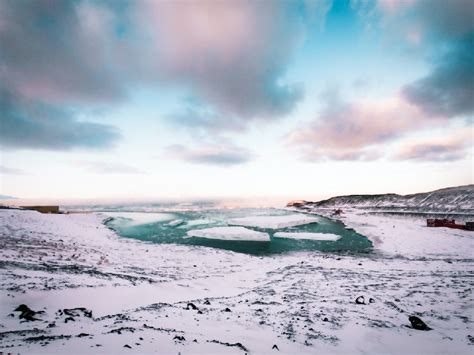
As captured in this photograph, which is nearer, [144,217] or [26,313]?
[26,313]

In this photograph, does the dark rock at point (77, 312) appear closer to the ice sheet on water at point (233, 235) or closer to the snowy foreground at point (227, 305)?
the snowy foreground at point (227, 305)

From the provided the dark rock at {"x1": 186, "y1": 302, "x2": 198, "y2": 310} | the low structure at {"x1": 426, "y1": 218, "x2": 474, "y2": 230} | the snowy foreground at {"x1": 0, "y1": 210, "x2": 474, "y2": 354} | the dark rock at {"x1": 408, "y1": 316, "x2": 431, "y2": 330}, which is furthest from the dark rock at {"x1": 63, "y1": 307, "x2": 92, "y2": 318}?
the low structure at {"x1": 426, "y1": 218, "x2": 474, "y2": 230}

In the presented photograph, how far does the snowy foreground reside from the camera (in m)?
4.07

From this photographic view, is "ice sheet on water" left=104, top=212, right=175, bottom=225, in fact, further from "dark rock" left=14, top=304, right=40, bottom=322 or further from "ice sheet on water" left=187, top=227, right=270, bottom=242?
"dark rock" left=14, top=304, right=40, bottom=322

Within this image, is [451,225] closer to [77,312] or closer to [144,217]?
[77,312]

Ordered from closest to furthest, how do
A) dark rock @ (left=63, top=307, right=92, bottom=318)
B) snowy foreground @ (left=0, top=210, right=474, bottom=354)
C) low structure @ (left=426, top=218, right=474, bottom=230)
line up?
snowy foreground @ (left=0, top=210, right=474, bottom=354) < dark rock @ (left=63, top=307, right=92, bottom=318) < low structure @ (left=426, top=218, right=474, bottom=230)

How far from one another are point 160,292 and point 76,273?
3254mm

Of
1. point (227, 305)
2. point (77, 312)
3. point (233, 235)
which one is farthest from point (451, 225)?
point (77, 312)

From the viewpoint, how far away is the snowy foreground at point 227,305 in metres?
4.07

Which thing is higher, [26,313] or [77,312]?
[26,313]

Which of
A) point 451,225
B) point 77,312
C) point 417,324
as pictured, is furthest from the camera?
point 451,225

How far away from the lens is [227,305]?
6520 millimetres

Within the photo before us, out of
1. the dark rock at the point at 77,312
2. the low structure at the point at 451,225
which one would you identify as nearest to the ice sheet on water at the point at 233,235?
the dark rock at the point at 77,312

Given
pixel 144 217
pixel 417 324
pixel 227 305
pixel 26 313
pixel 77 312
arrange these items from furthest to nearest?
pixel 144 217, pixel 227 305, pixel 417 324, pixel 77 312, pixel 26 313
